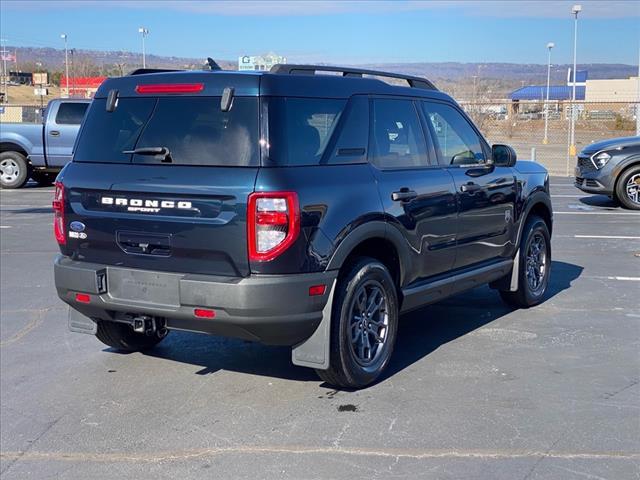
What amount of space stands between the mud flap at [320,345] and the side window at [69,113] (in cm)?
1648

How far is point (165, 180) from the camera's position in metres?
4.89

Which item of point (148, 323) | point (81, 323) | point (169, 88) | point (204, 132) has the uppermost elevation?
→ point (169, 88)

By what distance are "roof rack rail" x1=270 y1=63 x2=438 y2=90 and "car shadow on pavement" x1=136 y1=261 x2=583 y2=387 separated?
2.04 m

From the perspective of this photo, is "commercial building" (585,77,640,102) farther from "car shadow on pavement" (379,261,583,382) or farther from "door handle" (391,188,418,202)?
"door handle" (391,188,418,202)

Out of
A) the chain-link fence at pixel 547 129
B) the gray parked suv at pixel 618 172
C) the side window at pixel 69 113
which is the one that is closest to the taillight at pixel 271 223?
the gray parked suv at pixel 618 172

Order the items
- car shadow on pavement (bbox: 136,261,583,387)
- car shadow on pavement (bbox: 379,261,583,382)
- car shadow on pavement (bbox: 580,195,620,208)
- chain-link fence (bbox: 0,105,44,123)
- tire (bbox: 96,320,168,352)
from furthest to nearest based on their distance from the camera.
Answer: chain-link fence (bbox: 0,105,44,123)
car shadow on pavement (bbox: 580,195,620,208)
car shadow on pavement (bbox: 379,261,583,382)
tire (bbox: 96,320,168,352)
car shadow on pavement (bbox: 136,261,583,387)

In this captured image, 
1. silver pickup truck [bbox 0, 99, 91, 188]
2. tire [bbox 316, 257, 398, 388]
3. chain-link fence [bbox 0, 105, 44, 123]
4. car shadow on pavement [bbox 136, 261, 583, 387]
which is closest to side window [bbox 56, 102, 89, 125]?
silver pickup truck [bbox 0, 99, 91, 188]

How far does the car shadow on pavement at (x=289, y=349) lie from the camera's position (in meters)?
5.92

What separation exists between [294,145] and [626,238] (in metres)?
8.37

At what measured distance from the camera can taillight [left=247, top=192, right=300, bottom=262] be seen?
4.61 metres

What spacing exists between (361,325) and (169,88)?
1.97 m

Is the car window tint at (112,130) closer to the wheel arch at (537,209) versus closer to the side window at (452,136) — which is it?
the side window at (452,136)

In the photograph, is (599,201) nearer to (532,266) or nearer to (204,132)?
(532,266)

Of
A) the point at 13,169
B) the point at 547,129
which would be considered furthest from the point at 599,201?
the point at 547,129
